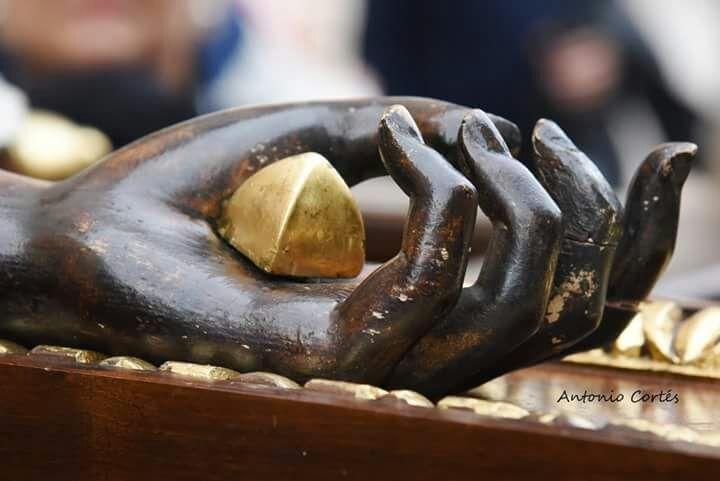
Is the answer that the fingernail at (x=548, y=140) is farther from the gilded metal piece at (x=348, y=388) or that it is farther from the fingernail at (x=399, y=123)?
the gilded metal piece at (x=348, y=388)

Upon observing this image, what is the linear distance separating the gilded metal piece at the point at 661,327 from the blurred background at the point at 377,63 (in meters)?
1.37

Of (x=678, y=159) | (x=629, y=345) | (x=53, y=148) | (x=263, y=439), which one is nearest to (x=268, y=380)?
(x=263, y=439)

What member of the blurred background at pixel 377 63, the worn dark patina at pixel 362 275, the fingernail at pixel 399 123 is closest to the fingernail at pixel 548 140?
the worn dark patina at pixel 362 275

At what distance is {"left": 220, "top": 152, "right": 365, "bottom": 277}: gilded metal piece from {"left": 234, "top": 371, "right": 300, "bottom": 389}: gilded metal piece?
9 cm

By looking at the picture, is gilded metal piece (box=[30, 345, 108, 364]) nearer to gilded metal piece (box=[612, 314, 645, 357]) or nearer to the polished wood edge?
the polished wood edge

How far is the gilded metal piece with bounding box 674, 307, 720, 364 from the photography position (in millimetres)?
1057

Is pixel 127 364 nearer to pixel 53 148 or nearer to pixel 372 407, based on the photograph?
pixel 372 407

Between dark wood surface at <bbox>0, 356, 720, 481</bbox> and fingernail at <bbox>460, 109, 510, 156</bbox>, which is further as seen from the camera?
fingernail at <bbox>460, 109, 510, 156</bbox>

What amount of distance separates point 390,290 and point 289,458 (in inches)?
4.5

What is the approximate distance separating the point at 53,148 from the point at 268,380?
1774 mm

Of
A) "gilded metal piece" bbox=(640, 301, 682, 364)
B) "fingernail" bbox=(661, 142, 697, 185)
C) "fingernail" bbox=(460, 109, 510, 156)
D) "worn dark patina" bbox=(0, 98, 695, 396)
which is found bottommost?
"gilded metal piece" bbox=(640, 301, 682, 364)

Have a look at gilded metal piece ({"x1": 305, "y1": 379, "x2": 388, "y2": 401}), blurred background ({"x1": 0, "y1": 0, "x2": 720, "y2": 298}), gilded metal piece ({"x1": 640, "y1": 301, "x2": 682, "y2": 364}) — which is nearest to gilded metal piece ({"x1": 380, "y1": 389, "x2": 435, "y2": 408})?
gilded metal piece ({"x1": 305, "y1": 379, "x2": 388, "y2": 401})

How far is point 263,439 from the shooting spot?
28.1 inches

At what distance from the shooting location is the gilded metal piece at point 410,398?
72cm
